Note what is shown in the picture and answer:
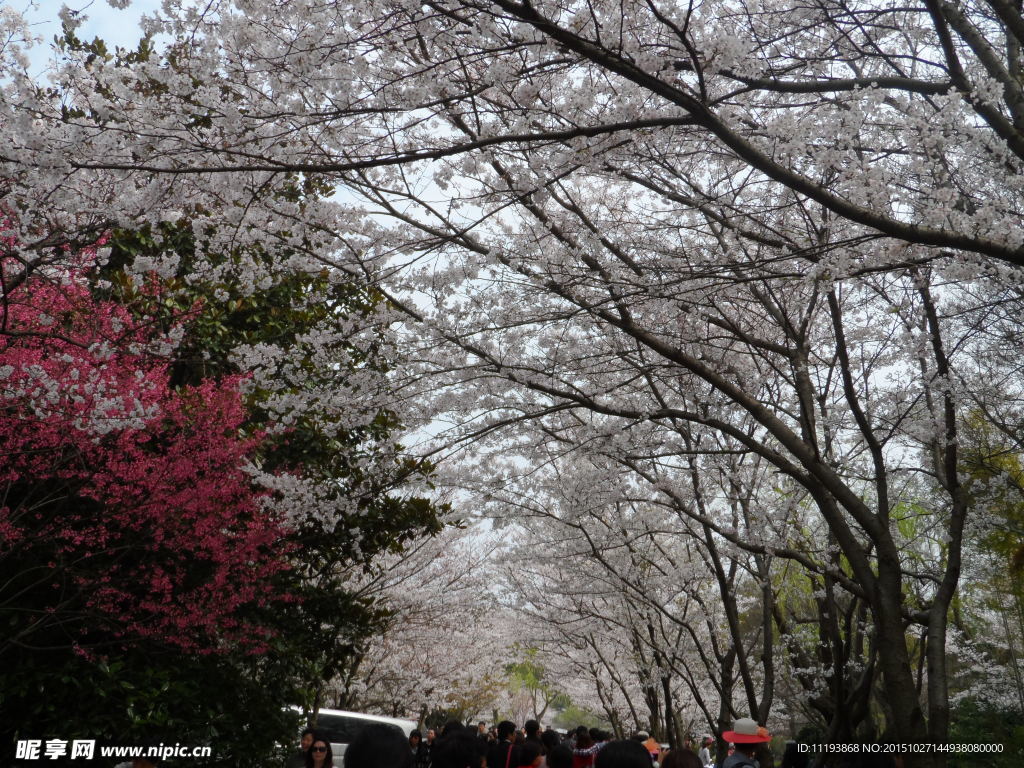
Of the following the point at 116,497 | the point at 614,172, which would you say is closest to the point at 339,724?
the point at 116,497

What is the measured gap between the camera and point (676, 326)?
23.4 feet

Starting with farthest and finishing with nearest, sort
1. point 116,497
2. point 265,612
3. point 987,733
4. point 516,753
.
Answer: point 987,733
point 265,612
point 116,497
point 516,753

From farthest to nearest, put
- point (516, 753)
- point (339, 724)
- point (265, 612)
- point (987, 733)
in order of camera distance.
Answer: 1. point (987, 733)
2. point (339, 724)
3. point (265, 612)
4. point (516, 753)

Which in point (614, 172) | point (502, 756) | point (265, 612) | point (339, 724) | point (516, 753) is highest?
point (614, 172)

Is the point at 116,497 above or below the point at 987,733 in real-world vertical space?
above

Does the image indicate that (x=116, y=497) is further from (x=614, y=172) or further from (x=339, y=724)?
(x=339, y=724)

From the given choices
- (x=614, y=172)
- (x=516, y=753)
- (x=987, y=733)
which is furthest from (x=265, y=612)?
(x=987, y=733)

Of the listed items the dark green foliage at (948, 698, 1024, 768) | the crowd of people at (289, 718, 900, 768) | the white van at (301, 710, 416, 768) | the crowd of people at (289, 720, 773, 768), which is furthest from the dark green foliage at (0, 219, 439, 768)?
the dark green foliage at (948, 698, 1024, 768)

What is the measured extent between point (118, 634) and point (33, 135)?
4.45 m

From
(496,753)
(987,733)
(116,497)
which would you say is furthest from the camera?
(987,733)

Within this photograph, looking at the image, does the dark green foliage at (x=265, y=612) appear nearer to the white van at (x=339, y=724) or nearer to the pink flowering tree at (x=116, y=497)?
the pink flowering tree at (x=116, y=497)

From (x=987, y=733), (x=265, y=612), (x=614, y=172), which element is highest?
(x=614, y=172)

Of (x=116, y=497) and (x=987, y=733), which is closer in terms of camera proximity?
(x=116, y=497)

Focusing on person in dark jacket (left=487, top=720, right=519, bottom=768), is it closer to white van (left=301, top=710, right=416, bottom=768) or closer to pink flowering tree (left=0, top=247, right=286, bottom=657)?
pink flowering tree (left=0, top=247, right=286, bottom=657)
